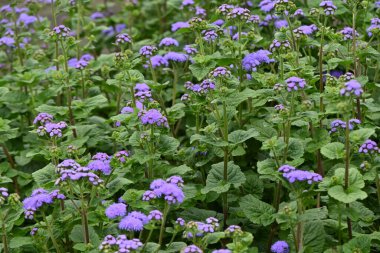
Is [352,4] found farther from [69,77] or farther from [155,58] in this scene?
[69,77]

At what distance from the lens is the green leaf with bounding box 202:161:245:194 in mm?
4648

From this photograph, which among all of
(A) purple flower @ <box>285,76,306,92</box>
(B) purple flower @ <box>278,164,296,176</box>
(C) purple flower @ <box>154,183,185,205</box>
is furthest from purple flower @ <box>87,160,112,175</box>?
(A) purple flower @ <box>285,76,306,92</box>

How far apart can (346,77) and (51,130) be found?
1994 millimetres

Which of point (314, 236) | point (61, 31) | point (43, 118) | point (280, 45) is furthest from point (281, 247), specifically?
point (61, 31)

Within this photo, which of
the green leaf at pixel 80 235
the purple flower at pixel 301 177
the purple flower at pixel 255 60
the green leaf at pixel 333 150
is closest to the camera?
the purple flower at pixel 301 177

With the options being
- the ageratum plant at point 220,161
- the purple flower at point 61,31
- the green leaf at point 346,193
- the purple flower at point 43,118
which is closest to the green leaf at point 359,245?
the ageratum plant at point 220,161

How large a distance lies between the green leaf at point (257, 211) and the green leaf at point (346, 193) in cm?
47

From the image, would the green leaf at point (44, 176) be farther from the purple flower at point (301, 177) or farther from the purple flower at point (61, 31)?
the purple flower at point (301, 177)

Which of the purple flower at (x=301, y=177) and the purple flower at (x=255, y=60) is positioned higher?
the purple flower at (x=255, y=60)

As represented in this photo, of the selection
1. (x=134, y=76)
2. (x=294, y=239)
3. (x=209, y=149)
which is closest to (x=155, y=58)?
(x=134, y=76)

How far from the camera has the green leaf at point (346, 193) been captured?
402 centimetres

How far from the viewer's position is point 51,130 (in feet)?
15.7

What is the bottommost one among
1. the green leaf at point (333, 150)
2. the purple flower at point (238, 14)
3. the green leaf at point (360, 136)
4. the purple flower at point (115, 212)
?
the purple flower at point (115, 212)

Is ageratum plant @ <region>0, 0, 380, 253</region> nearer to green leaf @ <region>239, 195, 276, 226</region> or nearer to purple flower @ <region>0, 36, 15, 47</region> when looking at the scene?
green leaf @ <region>239, 195, 276, 226</region>
